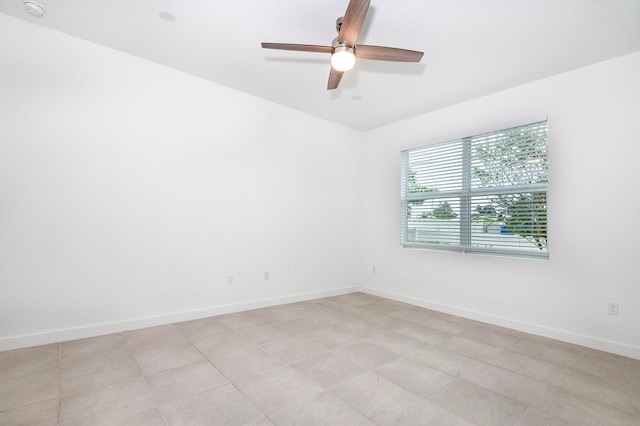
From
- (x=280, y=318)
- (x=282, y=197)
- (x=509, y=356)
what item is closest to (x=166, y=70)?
(x=282, y=197)

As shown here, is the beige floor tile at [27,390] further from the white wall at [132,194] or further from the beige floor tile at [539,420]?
the beige floor tile at [539,420]

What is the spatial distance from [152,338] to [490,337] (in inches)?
137

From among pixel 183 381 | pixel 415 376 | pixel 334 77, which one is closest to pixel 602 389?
pixel 415 376

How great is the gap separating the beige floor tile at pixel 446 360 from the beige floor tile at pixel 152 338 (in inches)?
88.6

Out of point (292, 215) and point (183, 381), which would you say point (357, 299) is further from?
point (183, 381)

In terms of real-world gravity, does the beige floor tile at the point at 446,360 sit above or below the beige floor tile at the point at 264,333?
above

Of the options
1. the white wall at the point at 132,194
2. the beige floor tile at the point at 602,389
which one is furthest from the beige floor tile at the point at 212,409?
the beige floor tile at the point at 602,389

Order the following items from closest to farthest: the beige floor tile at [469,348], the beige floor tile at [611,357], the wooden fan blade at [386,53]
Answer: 1. the wooden fan blade at [386,53]
2. the beige floor tile at [611,357]
3. the beige floor tile at [469,348]

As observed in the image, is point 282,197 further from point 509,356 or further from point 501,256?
point 509,356

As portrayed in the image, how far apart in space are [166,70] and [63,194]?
1.71 meters

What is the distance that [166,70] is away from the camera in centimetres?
347

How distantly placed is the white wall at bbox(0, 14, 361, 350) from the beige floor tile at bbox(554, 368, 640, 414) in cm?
316

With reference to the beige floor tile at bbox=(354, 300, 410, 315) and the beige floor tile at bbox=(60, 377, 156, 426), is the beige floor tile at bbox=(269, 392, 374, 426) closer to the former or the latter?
the beige floor tile at bbox=(60, 377, 156, 426)

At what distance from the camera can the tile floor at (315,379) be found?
185 centimetres
